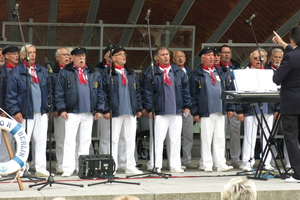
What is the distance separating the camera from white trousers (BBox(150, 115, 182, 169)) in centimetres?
1171

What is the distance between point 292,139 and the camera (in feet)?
30.8

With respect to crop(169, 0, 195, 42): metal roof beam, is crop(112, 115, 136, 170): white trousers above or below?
below

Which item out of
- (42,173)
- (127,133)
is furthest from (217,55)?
(42,173)

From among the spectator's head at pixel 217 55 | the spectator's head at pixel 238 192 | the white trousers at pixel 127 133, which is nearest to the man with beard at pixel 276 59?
the spectator's head at pixel 217 55

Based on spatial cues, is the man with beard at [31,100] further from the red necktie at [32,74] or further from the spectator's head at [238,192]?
the spectator's head at [238,192]

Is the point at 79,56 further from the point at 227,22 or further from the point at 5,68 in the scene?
the point at 227,22

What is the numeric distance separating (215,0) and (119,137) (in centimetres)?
512

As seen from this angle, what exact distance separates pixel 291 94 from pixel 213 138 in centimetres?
298

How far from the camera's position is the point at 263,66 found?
12156 mm

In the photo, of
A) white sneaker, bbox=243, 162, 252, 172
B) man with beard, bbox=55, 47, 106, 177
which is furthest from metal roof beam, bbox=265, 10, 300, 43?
man with beard, bbox=55, 47, 106, 177

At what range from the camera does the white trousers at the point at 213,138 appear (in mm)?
12008

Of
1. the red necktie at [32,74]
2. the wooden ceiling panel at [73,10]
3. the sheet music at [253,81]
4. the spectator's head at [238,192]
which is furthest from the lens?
the wooden ceiling panel at [73,10]

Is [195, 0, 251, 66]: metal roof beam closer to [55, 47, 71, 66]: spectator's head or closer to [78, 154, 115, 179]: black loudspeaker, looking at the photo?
[55, 47, 71, 66]: spectator's head

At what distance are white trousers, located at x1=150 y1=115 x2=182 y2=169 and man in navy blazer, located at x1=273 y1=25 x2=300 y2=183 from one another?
274 centimetres
